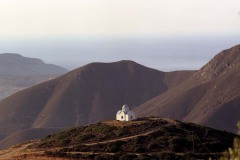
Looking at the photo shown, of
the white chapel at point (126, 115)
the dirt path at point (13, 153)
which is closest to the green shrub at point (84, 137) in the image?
the dirt path at point (13, 153)

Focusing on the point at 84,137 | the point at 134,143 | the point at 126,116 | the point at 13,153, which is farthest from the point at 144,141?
the point at 13,153

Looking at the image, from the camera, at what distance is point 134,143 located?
63.9 m

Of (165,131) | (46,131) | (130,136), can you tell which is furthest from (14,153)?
(46,131)

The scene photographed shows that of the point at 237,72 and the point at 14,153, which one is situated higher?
the point at 237,72

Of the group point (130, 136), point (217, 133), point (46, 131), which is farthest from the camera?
point (46, 131)

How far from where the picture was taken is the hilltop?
199 feet

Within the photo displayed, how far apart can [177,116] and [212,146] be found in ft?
385

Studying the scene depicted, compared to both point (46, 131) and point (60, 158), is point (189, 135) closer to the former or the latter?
point (60, 158)

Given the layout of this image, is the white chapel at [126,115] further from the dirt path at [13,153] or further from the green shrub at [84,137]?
the dirt path at [13,153]

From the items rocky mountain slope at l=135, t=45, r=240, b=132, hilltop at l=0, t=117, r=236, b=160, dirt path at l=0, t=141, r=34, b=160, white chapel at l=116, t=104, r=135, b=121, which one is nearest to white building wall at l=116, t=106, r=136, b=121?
white chapel at l=116, t=104, r=135, b=121

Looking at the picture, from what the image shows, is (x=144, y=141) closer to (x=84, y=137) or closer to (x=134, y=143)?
(x=134, y=143)

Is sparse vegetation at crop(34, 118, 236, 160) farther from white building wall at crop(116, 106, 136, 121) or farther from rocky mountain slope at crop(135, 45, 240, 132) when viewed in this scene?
rocky mountain slope at crop(135, 45, 240, 132)

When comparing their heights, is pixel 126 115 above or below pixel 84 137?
above

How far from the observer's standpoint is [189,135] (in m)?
67.1
